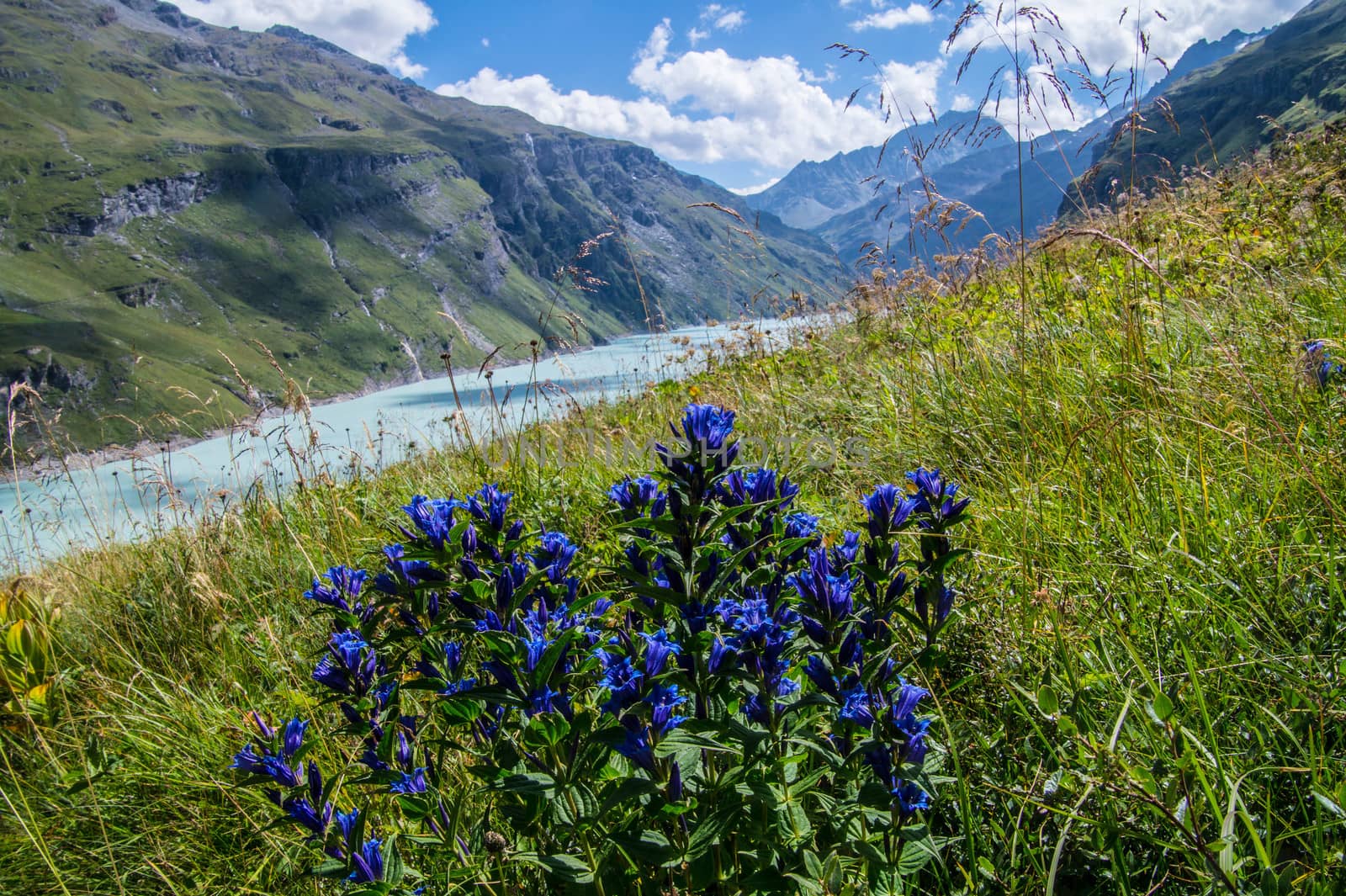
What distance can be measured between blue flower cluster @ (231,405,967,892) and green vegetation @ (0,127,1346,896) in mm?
151

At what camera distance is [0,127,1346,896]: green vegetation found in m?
1.36

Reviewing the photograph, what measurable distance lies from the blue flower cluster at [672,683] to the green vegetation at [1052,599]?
0.15 metres

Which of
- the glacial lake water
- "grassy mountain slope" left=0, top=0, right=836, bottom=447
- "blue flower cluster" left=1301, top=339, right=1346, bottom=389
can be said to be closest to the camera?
"blue flower cluster" left=1301, top=339, right=1346, bottom=389

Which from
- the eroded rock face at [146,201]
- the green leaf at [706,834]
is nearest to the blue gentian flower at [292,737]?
the green leaf at [706,834]

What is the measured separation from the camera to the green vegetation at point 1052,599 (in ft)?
4.47

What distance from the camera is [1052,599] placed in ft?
5.90

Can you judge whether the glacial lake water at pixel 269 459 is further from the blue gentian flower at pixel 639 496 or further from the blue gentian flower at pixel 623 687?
the blue gentian flower at pixel 623 687

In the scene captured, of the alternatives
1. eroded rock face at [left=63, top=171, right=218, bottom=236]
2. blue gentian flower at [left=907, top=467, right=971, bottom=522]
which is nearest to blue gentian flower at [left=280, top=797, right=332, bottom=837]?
blue gentian flower at [left=907, top=467, right=971, bottom=522]

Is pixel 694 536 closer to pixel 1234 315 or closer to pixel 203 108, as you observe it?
pixel 1234 315

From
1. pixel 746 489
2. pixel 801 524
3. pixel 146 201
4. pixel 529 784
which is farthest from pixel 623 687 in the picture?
pixel 146 201

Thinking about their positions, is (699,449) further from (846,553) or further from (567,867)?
(567,867)

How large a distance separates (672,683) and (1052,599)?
118 centimetres

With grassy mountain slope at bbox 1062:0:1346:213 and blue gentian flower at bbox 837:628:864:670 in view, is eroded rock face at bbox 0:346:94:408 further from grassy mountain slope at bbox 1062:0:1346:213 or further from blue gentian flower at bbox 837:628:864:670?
grassy mountain slope at bbox 1062:0:1346:213

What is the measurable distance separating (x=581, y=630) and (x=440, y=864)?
89 centimetres
